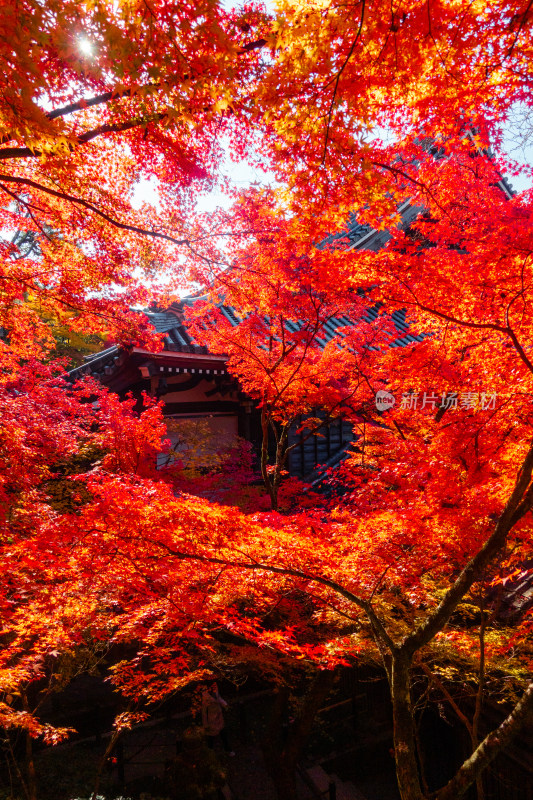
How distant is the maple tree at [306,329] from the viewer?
3.37m

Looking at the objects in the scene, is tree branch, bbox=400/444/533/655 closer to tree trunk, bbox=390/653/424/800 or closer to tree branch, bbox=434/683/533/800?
tree trunk, bbox=390/653/424/800

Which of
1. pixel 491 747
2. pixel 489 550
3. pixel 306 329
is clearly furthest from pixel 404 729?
pixel 306 329

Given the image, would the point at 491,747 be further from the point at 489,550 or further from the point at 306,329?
the point at 306,329

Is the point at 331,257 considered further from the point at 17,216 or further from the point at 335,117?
the point at 17,216

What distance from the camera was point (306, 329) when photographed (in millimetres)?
8172

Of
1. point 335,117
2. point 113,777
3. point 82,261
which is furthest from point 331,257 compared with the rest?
point 113,777

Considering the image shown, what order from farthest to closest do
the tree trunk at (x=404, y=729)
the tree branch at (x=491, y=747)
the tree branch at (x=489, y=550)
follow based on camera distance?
the tree trunk at (x=404, y=729), the tree branch at (x=491, y=747), the tree branch at (x=489, y=550)

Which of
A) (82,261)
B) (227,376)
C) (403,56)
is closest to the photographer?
(403,56)

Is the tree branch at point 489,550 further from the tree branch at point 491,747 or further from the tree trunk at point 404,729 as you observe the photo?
the tree branch at point 491,747

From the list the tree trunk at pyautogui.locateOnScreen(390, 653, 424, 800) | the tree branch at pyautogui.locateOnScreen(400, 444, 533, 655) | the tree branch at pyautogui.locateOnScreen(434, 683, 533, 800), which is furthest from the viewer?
the tree trunk at pyautogui.locateOnScreen(390, 653, 424, 800)

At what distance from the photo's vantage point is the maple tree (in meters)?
3.37

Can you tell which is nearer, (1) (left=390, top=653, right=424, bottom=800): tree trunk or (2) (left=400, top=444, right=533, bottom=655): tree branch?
(2) (left=400, top=444, right=533, bottom=655): tree branch

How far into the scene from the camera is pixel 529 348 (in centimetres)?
545

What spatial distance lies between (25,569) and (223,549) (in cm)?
311
